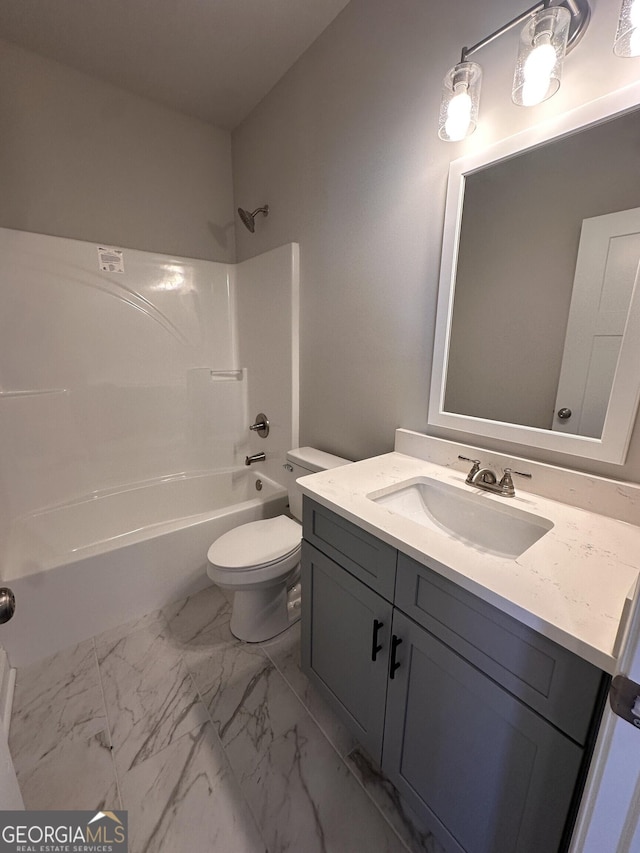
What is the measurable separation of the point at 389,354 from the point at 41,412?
1874mm

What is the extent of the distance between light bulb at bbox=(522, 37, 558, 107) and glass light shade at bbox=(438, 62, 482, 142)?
6.3 inches

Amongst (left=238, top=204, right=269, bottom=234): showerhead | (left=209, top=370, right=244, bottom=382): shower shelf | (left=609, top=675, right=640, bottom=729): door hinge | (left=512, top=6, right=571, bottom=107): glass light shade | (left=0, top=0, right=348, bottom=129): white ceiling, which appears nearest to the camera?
(left=609, top=675, right=640, bottom=729): door hinge

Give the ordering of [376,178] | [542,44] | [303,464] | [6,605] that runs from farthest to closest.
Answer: [303,464]
[376,178]
[542,44]
[6,605]

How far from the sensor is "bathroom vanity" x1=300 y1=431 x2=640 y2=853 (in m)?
0.59

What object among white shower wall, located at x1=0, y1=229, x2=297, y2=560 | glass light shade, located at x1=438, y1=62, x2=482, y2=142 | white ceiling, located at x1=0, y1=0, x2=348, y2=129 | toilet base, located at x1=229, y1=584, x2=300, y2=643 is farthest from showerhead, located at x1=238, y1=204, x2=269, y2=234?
toilet base, located at x1=229, y1=584, x2=300, y2=643

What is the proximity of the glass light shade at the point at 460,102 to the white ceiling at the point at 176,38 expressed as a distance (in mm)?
817

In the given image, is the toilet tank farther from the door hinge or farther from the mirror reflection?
the door hinge

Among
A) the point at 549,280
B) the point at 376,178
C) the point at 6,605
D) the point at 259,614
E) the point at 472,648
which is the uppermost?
the point at 376,178

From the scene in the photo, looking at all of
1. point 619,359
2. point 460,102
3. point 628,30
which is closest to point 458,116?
point 460,102

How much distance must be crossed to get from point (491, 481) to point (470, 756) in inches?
26.2

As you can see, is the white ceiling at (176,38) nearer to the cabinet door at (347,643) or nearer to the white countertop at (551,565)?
the white countertop at (551,565)

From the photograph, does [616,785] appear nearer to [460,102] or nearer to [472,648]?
[472,648]

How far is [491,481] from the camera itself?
108 centimetres

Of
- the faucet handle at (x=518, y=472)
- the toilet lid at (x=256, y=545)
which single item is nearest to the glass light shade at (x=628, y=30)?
the faucet handle at (x=518, y=472)
